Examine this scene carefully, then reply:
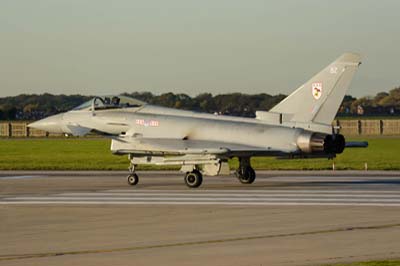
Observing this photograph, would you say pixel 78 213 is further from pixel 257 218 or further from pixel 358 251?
pixel 358 251

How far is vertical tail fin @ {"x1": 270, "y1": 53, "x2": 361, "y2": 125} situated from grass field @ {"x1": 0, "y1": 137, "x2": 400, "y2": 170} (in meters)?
13.4

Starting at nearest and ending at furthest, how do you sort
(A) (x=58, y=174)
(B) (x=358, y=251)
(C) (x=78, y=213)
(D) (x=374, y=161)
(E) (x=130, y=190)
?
(B) (x=358, y=251) < (C) (x=78, y=213) < (E) (x=130, y=190) < (A) (x=58, y=174) < (D) (x=374, y=161)

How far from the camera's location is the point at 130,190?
29.1 m

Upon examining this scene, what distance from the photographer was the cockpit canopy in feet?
104

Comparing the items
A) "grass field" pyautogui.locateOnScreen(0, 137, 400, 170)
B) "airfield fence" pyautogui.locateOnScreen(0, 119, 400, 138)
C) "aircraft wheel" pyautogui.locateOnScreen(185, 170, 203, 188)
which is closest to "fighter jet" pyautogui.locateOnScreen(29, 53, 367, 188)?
"aircraft wheel" pyautogui.locateOnScreen(185, 170, 203, 188)

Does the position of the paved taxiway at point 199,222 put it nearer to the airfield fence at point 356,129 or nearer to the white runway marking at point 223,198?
the white runway marking at point 223,198

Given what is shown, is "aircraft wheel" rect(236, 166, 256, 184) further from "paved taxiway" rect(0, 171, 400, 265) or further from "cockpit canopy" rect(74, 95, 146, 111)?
"cockpit canopy" rect(74, 95, 146, 111)

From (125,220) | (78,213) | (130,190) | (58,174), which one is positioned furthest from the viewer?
(58,174)

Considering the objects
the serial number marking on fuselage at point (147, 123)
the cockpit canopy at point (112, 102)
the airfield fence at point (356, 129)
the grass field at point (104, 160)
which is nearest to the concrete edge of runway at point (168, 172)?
the grass field at point (104, 160)

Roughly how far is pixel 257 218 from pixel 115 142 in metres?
10.9

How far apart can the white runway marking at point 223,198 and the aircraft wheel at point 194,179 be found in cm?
117

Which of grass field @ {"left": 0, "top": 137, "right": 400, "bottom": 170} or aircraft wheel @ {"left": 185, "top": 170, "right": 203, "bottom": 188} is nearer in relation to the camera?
aircraft wheel @ {"left": 185, "top": 170, "right": 203, "bottom": 188}

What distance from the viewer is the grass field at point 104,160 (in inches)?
1710

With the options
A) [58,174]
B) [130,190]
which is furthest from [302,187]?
[58,174]
